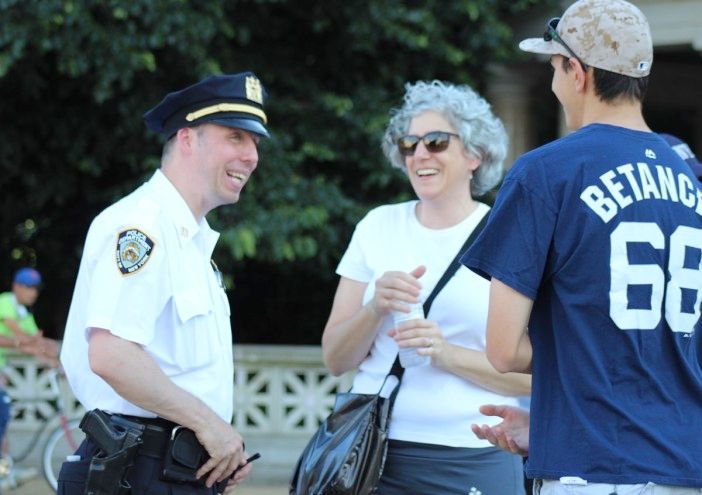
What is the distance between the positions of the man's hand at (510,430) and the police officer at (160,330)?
2.49 feet

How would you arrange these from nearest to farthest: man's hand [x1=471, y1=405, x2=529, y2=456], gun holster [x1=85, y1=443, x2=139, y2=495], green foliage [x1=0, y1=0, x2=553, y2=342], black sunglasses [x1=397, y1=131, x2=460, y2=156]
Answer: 1. man's hand [x1=471, y1=405, x2=529, y2=456]
2. gun holster [x1=85, y1=443, x2=139, y2=495]
3. black sunglasses [x1=397, y1=131, x2=460, y2=156]
4. green foliage [x1=0, y1=0, x2=553, y2=342]

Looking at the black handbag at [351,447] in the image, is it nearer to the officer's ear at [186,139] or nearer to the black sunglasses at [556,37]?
the officer's ear at [186,139]

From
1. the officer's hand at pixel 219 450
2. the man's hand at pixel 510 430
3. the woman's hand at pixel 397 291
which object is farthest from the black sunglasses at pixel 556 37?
the officer's hand at pixel 219 450

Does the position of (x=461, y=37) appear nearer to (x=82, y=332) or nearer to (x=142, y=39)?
(x=142, y=39)

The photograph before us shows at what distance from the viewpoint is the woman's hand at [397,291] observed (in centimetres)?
335

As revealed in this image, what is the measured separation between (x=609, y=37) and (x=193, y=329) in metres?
1.35

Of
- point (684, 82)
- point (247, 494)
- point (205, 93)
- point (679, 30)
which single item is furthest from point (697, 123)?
point (205, 93)

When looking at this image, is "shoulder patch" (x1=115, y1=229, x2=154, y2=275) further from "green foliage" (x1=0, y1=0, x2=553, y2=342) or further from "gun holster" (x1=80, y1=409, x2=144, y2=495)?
"green foliage" (x1=0, y1=0, x2=553, y2=342)

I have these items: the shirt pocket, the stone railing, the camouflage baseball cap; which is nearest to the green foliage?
the stone railing

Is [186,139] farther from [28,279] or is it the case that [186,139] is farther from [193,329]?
[28,279]

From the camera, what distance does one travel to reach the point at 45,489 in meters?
9.20

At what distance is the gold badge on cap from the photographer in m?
3.49

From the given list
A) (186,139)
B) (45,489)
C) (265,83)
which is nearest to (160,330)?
(186,139)

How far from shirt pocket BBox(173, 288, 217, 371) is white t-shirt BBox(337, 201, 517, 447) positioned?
624 mm
